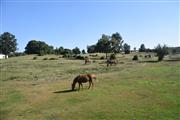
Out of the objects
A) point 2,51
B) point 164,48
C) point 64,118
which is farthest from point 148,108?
point 2,51

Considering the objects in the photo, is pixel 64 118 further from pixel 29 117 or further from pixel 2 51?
pixel 2 51

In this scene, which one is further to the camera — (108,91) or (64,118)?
(108,91)

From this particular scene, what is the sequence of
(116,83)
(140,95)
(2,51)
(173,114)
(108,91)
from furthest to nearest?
(2,51), (116,83), (108,91), (140,95), (173,114)

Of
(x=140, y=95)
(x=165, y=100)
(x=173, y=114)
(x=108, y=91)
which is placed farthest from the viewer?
(x=108, y=91)

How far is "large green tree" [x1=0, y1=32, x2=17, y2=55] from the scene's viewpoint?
167750 mm

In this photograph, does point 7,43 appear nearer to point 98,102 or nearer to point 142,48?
point 142,48

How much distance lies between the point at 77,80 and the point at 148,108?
9.10m

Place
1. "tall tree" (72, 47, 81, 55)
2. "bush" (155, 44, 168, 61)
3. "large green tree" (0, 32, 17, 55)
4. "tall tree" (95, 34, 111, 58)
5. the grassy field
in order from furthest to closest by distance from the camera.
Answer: "large green tree" (0, 32, 17, 55), "tall tree" (72, 47, 81, 55), "tall tree" (95, 34, 111, 58), "bush" (155, 44, 168, 61), the grassy field

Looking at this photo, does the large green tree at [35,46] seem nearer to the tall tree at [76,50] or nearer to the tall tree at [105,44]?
the tall tree at [76,50]

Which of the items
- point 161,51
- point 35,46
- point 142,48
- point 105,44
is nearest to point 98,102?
point 161,51

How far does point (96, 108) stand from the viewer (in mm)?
22344

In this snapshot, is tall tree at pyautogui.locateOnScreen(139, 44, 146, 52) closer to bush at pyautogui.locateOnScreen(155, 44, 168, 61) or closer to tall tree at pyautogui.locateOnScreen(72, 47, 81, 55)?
tall tree at pyautogui.locateOnScreen(72, 47, 81, 55)

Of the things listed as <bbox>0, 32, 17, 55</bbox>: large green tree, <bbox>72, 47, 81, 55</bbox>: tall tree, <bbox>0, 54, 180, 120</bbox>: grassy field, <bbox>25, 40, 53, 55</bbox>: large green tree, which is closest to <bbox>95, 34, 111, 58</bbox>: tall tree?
<bbox>72, 47, 81, 55</bbox>: tall tree

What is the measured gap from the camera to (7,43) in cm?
16962
